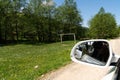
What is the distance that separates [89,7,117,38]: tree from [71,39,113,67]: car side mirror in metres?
89.2

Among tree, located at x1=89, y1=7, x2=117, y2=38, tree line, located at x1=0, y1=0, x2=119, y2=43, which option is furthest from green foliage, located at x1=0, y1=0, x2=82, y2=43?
tree, located at x1=89, y1=7, x2=117, y2=38

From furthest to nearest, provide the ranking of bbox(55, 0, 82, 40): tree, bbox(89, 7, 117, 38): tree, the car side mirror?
bbox(89, 7, 117, 38): tree, bbox(55, 0, 82, 40): tree, the car side mirror

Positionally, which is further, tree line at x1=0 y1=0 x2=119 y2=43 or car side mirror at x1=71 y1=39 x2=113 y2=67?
tree line at x1=0 y1=0 x2=119 y2=43

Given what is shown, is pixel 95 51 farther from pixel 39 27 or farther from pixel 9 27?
pixel 39 27

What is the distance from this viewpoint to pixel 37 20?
73.4 metres

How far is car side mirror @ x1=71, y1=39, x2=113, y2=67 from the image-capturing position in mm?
2564

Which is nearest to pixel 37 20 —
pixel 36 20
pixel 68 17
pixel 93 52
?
pixel 36 20

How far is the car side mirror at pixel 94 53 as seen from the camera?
8.41 feet

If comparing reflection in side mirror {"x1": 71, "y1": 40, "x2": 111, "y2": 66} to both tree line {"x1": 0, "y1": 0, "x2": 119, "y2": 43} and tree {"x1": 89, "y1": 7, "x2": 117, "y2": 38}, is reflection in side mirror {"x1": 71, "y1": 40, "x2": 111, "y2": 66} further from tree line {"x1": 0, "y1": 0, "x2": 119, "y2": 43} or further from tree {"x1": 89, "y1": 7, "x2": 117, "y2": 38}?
tree {"x1": 89, "y1": 7, "x2": 117, "y2": 38}

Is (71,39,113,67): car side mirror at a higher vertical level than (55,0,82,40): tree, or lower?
lower

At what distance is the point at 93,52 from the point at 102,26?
9260cm

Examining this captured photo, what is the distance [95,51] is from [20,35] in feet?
243

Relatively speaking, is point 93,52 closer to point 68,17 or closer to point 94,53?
point 94,53

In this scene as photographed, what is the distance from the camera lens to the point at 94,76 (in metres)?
9.44
